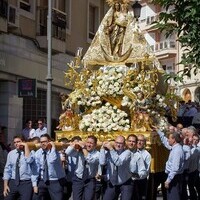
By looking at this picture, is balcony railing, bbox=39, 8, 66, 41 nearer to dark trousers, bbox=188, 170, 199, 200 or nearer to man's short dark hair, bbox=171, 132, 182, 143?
dark trousers, bbox=188, 170, 199, 200

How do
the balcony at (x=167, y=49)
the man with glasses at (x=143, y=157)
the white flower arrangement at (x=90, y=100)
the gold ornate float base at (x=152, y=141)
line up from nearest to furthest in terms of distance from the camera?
1. the man with glasses at (x=143, y=157)
2. the gold ornate float base at (x=152, y=141)
3. the white flower arrangement at (x=90, y=100)
4. the balcony at (x=167, y=49)

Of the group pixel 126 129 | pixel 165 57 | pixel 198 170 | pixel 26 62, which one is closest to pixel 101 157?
pixel 126 129

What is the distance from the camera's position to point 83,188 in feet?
42.0

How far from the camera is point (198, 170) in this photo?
15.1 m

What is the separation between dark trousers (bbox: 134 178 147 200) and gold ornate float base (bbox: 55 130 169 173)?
52cm

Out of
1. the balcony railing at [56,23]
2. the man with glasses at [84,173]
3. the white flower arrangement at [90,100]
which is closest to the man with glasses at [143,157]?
the man with glasses at [84,173]

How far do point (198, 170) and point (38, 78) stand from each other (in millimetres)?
11123

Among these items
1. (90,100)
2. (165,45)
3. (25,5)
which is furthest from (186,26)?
(165,45)

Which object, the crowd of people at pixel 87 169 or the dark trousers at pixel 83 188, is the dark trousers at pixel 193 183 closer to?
the crowd of people at pixel 87 169

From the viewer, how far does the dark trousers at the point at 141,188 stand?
1267 centimetres

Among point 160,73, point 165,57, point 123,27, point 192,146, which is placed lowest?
point 192,146

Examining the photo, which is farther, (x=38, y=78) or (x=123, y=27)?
(x=38, y=78)

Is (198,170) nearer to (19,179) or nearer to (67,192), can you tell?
(67,192)

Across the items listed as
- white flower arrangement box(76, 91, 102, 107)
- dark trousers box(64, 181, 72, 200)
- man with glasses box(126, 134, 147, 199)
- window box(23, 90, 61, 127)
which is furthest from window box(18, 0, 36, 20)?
man with glasses box(126, 134, 147, 199)
